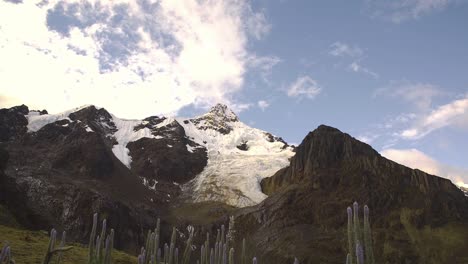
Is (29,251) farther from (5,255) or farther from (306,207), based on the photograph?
(306,207)

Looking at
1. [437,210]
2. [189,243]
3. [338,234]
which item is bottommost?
[189,243]

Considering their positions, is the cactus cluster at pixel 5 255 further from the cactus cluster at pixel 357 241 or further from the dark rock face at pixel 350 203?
the dark rock face at pixel 350 203

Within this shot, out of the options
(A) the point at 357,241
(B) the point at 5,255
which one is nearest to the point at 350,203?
(A) the point at 357,241

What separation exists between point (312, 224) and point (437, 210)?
3614 centimetres

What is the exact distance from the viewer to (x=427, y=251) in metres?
114

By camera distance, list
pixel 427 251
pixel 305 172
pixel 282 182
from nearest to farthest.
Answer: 1. pixel 427 251
2. pixel 305 172
3. pixel 282 182

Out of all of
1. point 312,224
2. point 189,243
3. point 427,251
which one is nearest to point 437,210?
point 427,251

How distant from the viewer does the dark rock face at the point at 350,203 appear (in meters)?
119

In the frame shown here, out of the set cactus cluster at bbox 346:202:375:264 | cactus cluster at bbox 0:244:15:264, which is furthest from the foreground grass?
cactus cluster at bbox 346:202:375:264

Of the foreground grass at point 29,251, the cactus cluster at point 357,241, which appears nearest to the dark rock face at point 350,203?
the foreground grass at point 29,251

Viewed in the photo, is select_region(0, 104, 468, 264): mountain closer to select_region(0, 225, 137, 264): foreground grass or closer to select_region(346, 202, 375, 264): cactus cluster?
select_region(0, 225, 137, 264): foreground grass

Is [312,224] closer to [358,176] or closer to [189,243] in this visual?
[358,176]

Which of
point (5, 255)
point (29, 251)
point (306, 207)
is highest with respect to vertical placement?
point (306, 207)

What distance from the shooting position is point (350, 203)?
468ft
